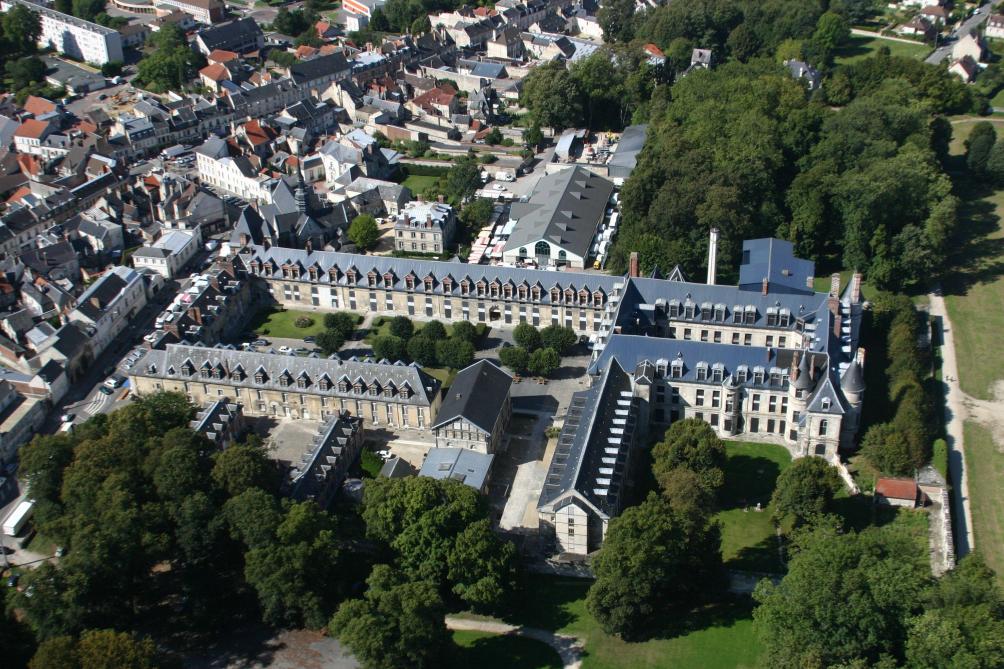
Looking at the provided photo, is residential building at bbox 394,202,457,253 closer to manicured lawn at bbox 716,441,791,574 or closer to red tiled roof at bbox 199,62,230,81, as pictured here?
manicured lawn at bbox 716,441,791,574

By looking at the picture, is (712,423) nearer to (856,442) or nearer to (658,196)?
(856,442)

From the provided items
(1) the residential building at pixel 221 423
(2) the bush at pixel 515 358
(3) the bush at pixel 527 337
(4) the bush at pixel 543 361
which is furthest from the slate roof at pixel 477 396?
(1) the residential building at pixel 221 423

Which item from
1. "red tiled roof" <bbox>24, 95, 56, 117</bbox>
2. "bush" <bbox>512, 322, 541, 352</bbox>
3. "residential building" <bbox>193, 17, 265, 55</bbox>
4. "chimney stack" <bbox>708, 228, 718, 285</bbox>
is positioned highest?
"residential building" <bbox>193, 17, 265, 55</bbox>

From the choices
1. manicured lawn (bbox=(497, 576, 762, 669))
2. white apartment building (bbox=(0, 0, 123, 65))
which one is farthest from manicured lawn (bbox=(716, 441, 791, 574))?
white apartment building (bbox=(0, 0, 123, 65))

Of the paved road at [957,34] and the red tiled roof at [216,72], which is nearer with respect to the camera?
the red tiled roof at [216,72]

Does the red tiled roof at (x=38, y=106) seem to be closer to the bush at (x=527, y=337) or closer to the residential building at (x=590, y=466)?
the bush at (x=527, y=337)

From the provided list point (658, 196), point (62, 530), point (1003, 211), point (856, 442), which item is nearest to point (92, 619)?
point (62, 530)

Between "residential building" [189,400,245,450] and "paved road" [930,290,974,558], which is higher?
"paved road" [930,290,974,558]
